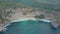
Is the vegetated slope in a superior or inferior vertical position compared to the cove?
superior

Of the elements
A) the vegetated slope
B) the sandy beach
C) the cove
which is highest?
the vegetated slope

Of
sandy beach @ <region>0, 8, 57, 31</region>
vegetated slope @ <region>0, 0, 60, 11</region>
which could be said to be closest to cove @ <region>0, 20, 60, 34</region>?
sandy beach @ <region>0, 8, 57, 31</region>

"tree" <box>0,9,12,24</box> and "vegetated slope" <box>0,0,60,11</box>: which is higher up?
"vegetated slope" <box>0,0,60,11</box>

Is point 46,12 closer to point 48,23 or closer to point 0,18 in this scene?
point 48,23

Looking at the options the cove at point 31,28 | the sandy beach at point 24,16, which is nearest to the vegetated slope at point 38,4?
the sandy beach at point 24,16

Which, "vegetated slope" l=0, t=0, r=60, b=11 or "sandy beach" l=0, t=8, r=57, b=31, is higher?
"vegetated slope" l=0, t=0, r=60, b=11

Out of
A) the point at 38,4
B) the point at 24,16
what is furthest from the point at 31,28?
the point at 38,4

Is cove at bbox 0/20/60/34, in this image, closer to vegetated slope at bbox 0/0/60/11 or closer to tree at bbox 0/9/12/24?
tree at bbox 0/9/12/24

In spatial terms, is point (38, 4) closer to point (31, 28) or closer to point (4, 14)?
point (31, 28)
